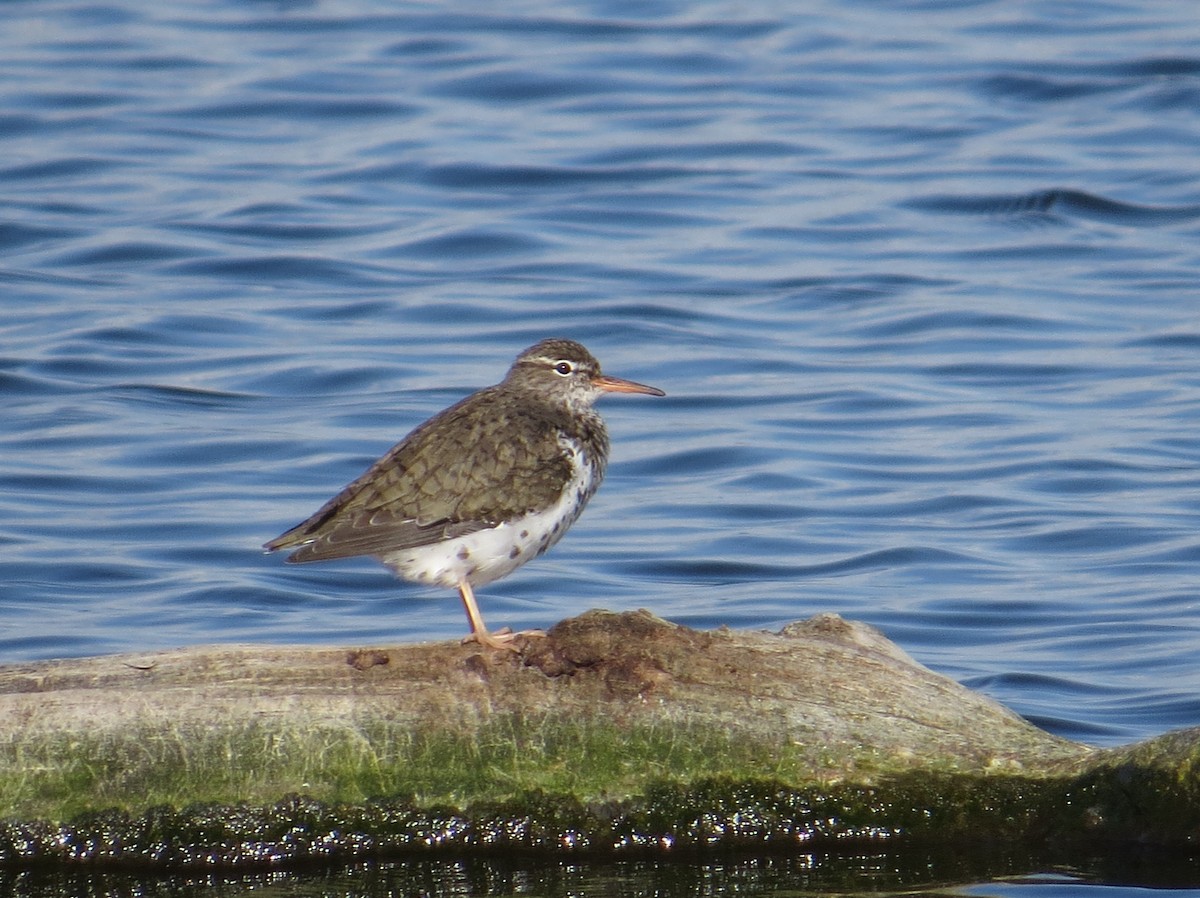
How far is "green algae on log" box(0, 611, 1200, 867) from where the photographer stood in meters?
7.03

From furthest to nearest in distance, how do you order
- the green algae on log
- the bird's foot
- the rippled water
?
the rippled water < the bird's foot < the green algae on log

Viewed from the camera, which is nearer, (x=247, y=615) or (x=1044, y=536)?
(x=247, y=615)

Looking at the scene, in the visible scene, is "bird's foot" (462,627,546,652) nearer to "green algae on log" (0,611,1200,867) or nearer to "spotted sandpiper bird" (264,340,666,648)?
"spotted sandpiper bird" (264,340,666,648)

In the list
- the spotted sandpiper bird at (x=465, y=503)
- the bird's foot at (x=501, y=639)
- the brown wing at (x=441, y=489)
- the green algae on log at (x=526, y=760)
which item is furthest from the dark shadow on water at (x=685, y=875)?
the brown wing at (x=441, y=489)

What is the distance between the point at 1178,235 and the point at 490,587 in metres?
10.7

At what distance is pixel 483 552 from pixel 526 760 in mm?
1323

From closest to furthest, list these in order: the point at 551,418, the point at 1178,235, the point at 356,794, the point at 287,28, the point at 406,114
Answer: the point at 356,794 < the point at 551,418 < the point at 1178,235 < the point at 406,114 < the point at 287,28

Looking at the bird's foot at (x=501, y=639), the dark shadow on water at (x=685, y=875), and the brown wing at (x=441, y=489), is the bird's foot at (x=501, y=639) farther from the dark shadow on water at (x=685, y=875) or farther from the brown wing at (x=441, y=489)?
the dark shadow on water at (x=685, y=875)

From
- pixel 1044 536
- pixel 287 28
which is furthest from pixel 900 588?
pixel 287 28

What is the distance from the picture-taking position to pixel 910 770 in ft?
23.7

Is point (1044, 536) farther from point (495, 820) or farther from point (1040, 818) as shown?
point (495, 820)

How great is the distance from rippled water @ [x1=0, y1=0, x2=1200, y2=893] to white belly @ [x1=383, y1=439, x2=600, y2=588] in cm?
245

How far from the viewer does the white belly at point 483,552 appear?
8234 millimetres

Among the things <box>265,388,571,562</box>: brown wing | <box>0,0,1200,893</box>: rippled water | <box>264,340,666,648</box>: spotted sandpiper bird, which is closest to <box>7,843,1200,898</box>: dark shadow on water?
<box>264,340,666,648</box>: spotted sandpiper bird
